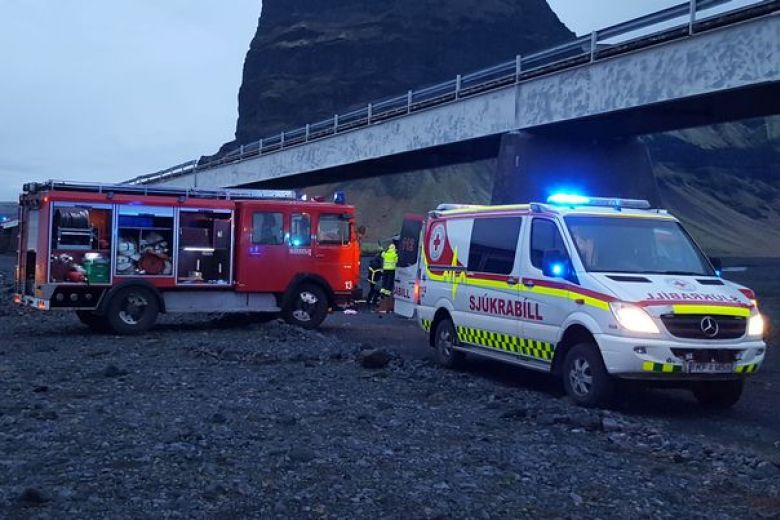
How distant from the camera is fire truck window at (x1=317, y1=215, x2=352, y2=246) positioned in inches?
734

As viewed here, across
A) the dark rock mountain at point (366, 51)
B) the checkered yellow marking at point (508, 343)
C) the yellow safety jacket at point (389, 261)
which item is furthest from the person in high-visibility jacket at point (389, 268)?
the dark rock mountain at point (366, 51)

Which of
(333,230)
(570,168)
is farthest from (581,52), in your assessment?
(333,230)

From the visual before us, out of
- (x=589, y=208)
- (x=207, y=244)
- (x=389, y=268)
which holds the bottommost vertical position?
(x=389, y=268)

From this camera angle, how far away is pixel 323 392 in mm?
10617


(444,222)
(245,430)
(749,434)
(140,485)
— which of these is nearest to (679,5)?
(444,222)

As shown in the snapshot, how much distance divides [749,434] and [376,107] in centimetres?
2957

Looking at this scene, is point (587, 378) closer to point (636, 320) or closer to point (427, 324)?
point (636, 320)

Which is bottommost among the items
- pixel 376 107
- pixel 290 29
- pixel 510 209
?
pixel 510 209

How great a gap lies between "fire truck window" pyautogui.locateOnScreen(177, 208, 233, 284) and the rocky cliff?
97511mm

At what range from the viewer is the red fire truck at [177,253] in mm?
16453

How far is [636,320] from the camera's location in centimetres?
966

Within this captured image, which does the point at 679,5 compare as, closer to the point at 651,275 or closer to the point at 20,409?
the point at 651,275

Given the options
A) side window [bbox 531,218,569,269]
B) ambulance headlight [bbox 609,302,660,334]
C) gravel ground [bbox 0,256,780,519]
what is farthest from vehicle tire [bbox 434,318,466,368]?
ambulance headlight [bbox 609,302,660,334]

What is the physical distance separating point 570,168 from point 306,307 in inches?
454
